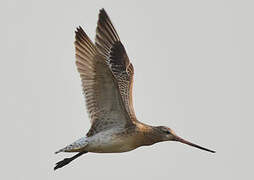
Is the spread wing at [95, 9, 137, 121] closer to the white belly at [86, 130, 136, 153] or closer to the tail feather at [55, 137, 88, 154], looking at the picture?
the white belly at [86, 130, 136, 153]

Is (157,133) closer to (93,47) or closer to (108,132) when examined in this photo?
(108,132)

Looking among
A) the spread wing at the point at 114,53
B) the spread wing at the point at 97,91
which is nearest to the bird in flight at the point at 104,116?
the spread wing at the point at 97,91

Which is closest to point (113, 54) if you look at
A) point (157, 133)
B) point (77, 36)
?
point (77, 36)

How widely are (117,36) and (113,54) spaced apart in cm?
Answer: 35

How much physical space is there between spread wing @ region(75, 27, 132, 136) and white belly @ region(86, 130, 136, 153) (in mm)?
158

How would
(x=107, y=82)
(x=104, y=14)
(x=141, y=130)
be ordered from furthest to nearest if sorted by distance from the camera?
(x=104, y=14)
(x=141, y=130)
(x=107, y=82)

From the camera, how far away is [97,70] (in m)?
7.78

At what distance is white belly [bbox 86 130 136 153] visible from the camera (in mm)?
7957

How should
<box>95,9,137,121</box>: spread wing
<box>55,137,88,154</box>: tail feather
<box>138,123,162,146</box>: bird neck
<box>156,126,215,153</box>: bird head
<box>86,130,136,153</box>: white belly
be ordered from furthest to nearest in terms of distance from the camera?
<box>95,9,137,121</box>: spread wing, <box>156,126,215,153</box>: bird head, <box>138,123,162,146</box>: bird neck, <box>86,130,136,153</box>: white belly, <box>55,137,88,154</box>: tail feather

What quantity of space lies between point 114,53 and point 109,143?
6.70 feet

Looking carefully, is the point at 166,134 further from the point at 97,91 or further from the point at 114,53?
the point at 114,53

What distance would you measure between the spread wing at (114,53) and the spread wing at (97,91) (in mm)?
708

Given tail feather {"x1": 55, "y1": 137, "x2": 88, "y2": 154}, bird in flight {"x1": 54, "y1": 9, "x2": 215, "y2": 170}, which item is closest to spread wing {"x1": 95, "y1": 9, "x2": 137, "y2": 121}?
bird in flight {"x1": 54, "y1": 9, "x2": 215, "y2": 170}

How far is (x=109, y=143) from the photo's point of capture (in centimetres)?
796
